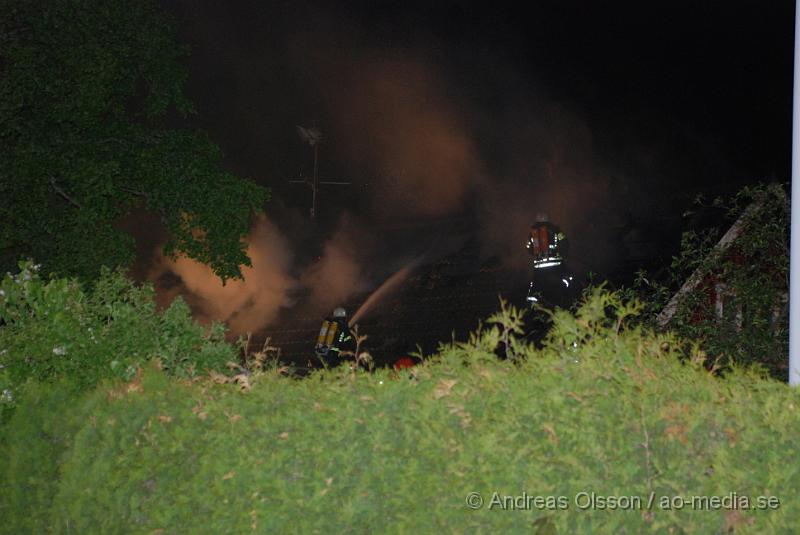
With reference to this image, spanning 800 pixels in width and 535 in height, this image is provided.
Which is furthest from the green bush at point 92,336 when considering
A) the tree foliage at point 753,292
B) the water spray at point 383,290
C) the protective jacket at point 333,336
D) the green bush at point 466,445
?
the water spray at point 383,290

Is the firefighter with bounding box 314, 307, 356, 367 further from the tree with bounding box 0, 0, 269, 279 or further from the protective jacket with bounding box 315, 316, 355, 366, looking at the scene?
the tree with bounding box 0, 0, 269, 279

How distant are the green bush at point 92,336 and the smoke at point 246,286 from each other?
54.3ft

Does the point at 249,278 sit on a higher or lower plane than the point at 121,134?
higher

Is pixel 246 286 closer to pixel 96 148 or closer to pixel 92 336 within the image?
pixel 96 148

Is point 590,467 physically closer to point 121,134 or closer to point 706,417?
point 706,417

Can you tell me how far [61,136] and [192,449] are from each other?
11886mm

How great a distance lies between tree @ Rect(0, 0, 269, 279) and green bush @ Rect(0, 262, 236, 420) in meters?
8.34

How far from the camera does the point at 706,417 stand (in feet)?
10.3

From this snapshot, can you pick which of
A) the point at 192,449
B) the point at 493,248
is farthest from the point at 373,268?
the point at 192,449

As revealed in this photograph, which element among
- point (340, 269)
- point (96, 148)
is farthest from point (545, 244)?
point (340, 269)

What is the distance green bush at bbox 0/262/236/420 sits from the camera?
552 cm

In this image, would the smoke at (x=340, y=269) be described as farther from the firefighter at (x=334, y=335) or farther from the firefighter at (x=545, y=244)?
the firefighter at (x=545, y=244)

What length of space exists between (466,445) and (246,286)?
69.2 ft

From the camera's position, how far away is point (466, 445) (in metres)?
3.37
